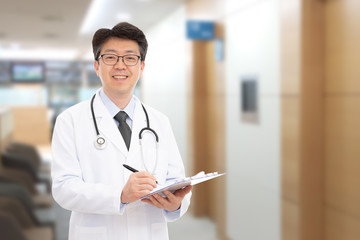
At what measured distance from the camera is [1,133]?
14.2ft

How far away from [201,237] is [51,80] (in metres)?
3.02

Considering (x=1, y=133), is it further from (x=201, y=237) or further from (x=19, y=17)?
(x=201, y=237)

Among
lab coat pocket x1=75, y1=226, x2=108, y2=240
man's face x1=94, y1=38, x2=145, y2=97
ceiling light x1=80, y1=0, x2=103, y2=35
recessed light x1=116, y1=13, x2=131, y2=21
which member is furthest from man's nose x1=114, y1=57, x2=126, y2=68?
recessed light x1=116, y1=13, x2=131, y2=21

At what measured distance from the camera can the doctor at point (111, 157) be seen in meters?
1.16

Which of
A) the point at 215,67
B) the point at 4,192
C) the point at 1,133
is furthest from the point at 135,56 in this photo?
the point at 1,133

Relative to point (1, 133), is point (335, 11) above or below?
above

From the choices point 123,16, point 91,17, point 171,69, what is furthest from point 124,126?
point 171,69

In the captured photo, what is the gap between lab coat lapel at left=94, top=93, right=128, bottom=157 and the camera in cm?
124

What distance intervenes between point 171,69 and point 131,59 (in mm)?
4349

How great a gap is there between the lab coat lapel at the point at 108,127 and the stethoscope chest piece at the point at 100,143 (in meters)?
0.02

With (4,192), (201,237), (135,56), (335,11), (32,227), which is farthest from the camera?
(201,237)

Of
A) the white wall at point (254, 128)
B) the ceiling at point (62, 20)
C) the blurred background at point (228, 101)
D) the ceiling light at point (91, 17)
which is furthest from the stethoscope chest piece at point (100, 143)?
the ceiling light at point (91, 17)

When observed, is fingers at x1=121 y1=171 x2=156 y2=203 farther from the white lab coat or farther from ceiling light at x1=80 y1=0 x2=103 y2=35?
ceiling light at x1=80 y1=0 x2=103 y2=35

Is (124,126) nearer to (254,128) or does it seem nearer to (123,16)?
(254,128)
